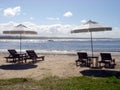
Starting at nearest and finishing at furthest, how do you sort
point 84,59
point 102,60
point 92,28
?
point 92,28
point 102,60
point 84,59

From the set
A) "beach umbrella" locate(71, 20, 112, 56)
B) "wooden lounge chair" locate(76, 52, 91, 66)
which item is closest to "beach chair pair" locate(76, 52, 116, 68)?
"wooden lounge chair" locate(76, 52, 91, 66)

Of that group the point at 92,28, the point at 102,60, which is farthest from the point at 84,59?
the point at 92,28

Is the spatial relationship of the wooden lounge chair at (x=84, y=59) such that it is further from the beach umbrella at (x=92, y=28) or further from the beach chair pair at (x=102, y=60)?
the beach umbrella at (x=92, y=28)

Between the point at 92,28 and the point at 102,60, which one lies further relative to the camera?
the point at 102,60

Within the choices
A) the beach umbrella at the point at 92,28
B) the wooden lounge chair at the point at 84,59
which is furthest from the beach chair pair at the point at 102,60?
the beach umbrella at the point at 92,28

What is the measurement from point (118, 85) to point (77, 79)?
161 cm

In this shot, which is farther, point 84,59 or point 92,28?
point 84,59

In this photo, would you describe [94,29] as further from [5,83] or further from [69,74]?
[5,83]

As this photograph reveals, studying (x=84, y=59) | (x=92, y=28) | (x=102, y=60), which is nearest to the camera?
(x=92, y=28)

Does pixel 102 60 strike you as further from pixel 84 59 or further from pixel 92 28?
pixel 92 28

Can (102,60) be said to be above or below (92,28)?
below

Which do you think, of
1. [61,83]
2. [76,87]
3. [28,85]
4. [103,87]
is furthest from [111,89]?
[28,85]

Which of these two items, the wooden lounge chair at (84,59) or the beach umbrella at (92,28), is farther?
the wooden lounge chair at (84,59)

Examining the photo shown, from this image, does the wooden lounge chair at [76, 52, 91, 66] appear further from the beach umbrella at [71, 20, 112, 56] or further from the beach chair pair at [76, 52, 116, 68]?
the beach umbrella at [71, 20, 112, 56]
